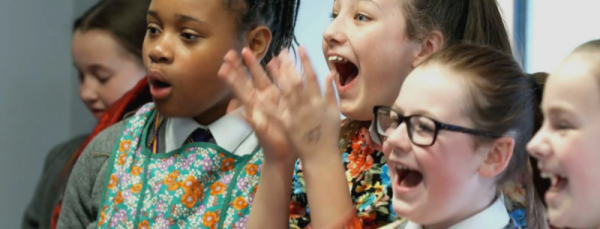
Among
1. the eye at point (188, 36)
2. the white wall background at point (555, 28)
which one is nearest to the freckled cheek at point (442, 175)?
the eye at point (188, 36)

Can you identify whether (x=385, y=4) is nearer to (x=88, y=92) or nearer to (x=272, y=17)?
(x=272, y=17)

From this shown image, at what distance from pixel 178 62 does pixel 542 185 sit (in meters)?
0.65

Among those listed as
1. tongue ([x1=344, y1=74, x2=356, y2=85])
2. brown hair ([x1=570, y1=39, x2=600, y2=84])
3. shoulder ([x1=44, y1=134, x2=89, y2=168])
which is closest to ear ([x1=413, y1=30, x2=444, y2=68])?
tongue ([x1=344, y1=74, x2=356, y2=85])

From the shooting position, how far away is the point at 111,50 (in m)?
2.18

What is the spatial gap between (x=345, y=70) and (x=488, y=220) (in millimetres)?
362

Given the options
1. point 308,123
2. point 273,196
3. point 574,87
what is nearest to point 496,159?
point 574,87

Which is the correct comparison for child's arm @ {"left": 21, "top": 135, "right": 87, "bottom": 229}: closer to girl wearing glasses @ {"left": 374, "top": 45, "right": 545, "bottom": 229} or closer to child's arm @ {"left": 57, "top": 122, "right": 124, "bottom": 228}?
child's arm @ {"left": 57, "top": 122, "right": 124, "bottom": 228}

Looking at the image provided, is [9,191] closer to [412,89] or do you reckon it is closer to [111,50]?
[111,50]

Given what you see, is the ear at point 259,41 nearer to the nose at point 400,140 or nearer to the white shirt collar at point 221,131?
the white shirt collar at point 221,131

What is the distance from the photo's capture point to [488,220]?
113 cm

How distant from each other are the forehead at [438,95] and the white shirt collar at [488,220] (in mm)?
117

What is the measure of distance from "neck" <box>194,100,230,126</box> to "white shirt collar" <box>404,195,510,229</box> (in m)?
0.62

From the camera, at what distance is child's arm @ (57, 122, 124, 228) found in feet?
5.56

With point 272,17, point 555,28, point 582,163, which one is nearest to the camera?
point 582,163
